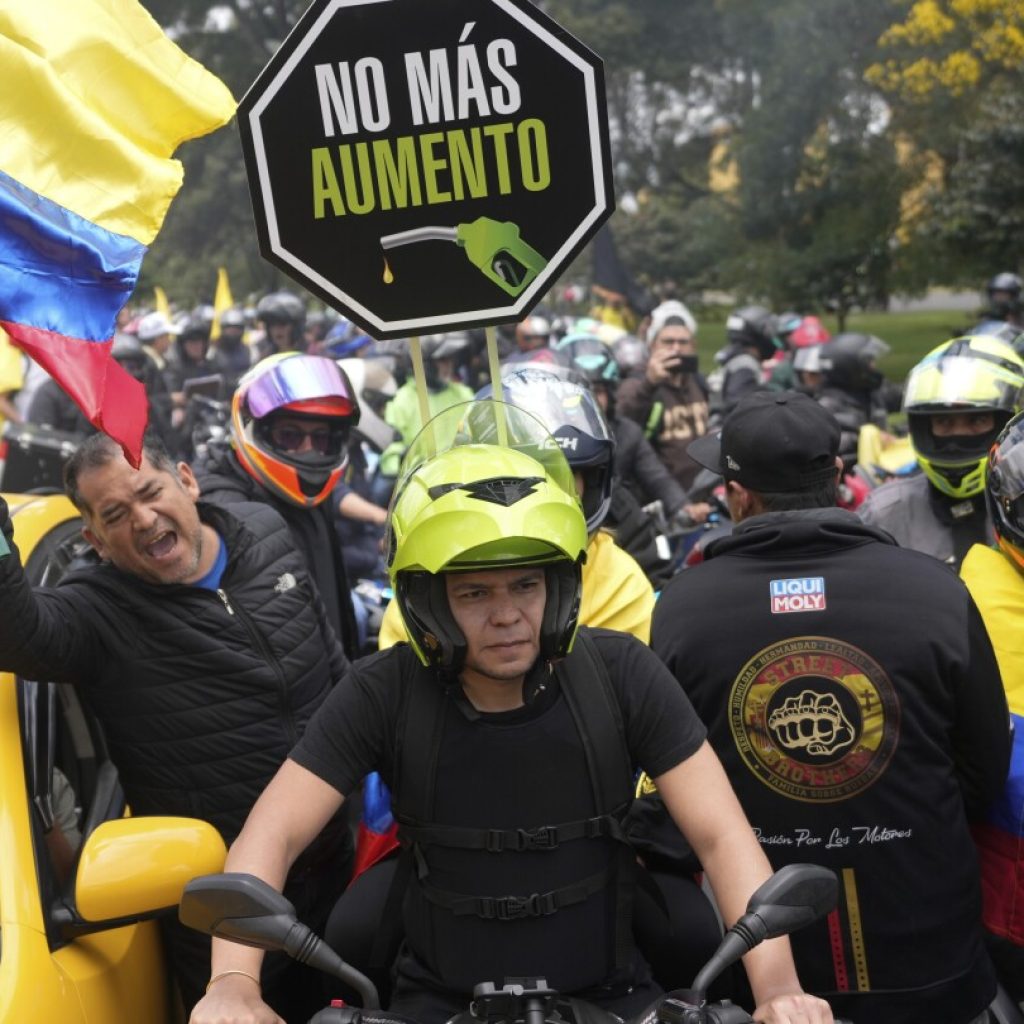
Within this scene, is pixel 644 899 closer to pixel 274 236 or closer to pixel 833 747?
pixel 833 747

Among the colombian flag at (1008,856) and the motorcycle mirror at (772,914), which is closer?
the motorcycle mirror at (772,914)

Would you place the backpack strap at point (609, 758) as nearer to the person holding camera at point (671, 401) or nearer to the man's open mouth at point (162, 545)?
the man's open mouth at point (162, 545)

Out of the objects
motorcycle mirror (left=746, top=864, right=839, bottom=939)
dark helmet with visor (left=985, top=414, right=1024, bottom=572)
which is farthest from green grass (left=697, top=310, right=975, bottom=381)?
motorcycle mirror (left=746, top=864, right=839, bottom=939)

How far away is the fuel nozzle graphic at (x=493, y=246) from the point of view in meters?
3.02

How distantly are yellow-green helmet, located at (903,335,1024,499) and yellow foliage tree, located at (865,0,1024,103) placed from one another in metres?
17.2

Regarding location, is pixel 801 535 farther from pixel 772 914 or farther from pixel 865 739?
pixel 772 914

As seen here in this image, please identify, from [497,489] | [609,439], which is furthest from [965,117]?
[497,489]

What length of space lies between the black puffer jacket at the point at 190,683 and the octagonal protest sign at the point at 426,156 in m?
1.08

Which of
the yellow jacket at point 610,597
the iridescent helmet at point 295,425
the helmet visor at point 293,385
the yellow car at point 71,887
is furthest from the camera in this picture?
the helmet visor at point 293,385

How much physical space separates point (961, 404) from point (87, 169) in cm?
338

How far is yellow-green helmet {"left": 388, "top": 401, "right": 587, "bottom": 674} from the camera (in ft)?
8.73

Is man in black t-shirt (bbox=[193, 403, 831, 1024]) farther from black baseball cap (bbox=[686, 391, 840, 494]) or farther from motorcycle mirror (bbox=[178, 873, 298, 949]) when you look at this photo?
black baseball cap (bbox=[686, 391, 840, 494])

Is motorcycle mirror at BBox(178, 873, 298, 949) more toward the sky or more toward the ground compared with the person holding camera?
more toward the ground

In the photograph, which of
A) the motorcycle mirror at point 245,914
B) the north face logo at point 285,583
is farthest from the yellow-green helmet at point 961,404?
the motorcycle mirror at point 245,914
